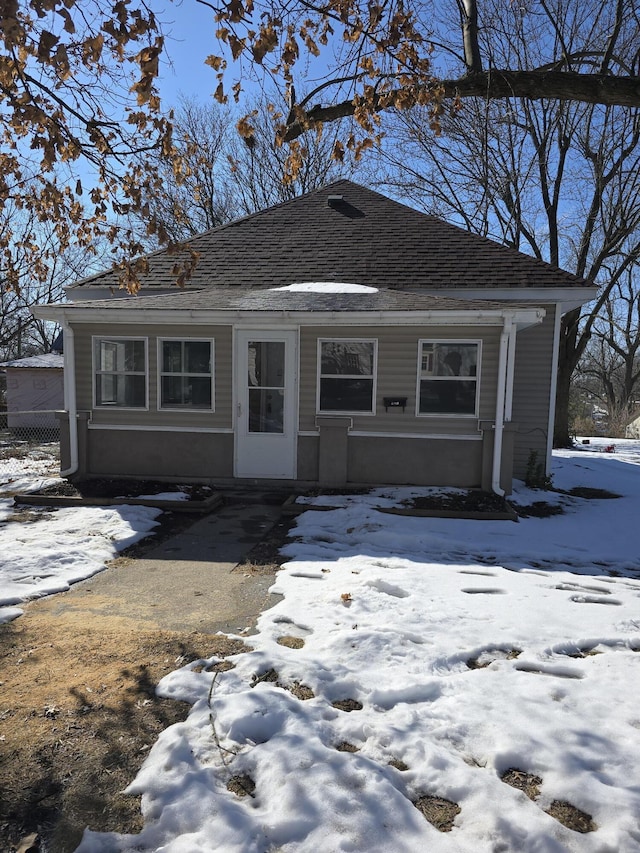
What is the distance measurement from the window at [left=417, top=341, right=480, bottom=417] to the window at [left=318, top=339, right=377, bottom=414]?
793 mm

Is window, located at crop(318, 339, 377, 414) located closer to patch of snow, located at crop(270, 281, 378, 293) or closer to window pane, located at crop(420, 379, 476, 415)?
window pane, located at crop(420, 379, 476, 415)

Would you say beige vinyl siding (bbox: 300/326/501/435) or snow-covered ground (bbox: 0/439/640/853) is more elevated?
beige vinyl siding (bbox: 300/326/501/435)

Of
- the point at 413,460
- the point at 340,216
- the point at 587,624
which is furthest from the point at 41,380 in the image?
the point at 587,624

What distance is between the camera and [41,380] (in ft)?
65.1

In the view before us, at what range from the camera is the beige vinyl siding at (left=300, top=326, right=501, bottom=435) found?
8.48 m

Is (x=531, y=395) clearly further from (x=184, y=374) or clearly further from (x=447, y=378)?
(x=184, y=374)

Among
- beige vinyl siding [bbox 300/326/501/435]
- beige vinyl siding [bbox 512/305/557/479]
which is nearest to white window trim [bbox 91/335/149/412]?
beige vinyl siding [bbox 300/326/501/435]

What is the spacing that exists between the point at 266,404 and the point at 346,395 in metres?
1.33

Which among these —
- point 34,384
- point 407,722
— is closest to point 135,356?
point 407,722

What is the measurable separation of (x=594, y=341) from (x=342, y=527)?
38.7 m

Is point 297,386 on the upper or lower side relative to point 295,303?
lower

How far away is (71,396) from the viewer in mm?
8969

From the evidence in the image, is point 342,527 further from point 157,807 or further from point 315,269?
point 315,269

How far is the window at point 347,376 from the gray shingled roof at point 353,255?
2.48 metres
